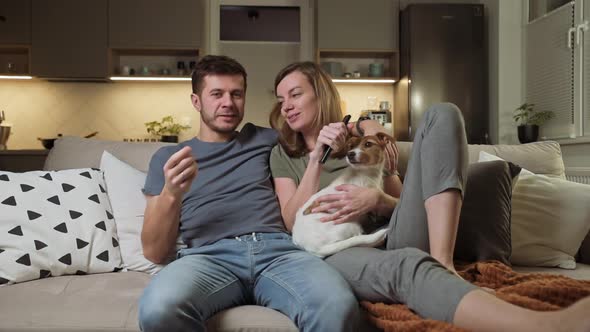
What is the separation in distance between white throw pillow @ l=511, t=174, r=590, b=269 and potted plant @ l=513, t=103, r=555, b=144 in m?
2.35

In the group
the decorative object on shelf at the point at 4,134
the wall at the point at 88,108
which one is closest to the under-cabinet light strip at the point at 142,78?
the wall at the point at 88,108

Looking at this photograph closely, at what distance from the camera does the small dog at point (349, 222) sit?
140 cm

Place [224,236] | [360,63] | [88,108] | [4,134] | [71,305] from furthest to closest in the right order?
[360,63] → [88,108] → [4,134] → [224,236] → [71,305]

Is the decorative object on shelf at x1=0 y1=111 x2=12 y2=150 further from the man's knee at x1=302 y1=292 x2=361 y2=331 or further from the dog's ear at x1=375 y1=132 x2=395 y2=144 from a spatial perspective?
the man's knee at x1=302 y1=292 x2=361 y2=331

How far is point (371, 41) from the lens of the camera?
4660 mm

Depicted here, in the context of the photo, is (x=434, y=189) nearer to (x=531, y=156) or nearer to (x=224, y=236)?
(x=224, y=236)

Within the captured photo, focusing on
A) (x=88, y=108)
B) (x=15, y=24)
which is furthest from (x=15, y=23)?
(x=88, y=108)

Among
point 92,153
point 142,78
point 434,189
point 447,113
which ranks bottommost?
point 434,189

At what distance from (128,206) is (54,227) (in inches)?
9.3

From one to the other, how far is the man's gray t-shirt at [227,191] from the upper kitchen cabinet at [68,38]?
3222mm

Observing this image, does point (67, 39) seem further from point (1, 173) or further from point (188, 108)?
point (1, 173)

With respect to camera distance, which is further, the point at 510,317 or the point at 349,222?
the point at 349,222

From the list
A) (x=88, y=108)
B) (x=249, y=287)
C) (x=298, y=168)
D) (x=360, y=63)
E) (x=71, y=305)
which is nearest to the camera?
(x=71, y=305)

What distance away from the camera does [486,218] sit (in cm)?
158
